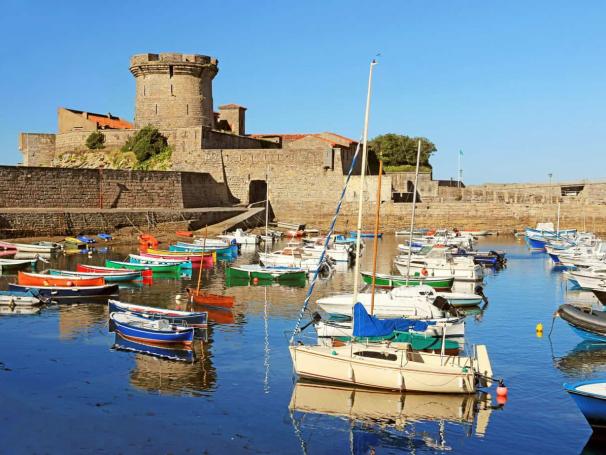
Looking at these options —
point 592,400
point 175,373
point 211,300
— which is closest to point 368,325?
point 175,373

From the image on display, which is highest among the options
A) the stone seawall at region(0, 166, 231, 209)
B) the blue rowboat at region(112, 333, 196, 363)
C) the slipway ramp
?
the stone seawall at region(0, 166, 231, 209)

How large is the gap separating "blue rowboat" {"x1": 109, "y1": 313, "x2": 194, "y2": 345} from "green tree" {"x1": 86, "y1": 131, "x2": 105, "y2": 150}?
1431 inches

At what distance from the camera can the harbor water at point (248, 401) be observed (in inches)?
443

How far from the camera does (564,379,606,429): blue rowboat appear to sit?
1118cm

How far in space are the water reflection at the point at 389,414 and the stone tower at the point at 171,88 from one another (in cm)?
3879

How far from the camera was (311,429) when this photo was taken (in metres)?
11.8

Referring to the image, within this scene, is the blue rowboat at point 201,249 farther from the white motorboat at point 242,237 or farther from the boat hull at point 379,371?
Result: the boat hull at point 379,371

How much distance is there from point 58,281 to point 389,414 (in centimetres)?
1277

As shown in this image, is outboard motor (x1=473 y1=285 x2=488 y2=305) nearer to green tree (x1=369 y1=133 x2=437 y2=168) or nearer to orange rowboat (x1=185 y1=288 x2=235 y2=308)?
orange rowboat (x1=185 y1=288 x2=235 y2=308)

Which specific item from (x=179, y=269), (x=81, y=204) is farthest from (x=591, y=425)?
(x=81, y=204)

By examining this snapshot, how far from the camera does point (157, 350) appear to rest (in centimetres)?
1600

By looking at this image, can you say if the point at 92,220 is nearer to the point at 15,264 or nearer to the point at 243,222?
the point at 243,222

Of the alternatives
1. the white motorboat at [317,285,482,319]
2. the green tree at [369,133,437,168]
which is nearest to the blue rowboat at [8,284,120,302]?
the white motorboat at [317,285,482,319]

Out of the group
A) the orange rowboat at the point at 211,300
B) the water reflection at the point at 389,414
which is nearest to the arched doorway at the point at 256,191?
the orange rowboat at the point at 211,300
